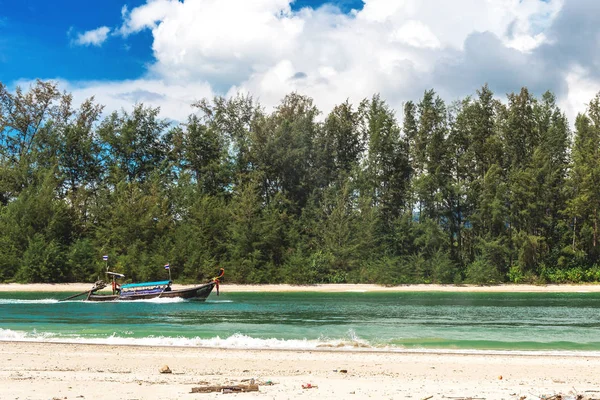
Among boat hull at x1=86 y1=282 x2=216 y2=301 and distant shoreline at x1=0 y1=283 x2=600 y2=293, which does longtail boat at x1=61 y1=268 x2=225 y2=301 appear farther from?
distant shoreline at x1=0 y1=283 x2=600 y2=293

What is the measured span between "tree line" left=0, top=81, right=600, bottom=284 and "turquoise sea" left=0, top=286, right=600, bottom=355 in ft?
73.8

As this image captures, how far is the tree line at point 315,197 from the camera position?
200ft

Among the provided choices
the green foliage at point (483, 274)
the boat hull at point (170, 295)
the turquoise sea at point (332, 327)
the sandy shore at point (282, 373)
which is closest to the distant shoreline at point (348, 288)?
the green foliage at point (483, 274)

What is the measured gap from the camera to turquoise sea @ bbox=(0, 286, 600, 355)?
21.2 meters

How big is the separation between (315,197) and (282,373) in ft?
180

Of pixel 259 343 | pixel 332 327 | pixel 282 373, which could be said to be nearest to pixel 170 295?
pixel 332 327

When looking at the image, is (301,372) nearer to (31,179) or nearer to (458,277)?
(458,277)

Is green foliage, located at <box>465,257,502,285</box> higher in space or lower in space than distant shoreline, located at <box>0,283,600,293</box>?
higher

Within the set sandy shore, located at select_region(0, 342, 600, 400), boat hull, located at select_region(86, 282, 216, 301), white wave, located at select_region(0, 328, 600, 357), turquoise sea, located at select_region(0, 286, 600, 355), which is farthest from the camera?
boat hull, located at select_region(86, 282, 216, 301)

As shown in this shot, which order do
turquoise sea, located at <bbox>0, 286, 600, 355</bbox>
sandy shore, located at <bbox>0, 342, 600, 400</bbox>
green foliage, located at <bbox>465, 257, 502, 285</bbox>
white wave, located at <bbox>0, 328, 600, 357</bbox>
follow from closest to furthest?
sandy shore, located at <bbox>0, 342, 600, 400</bbox> < white wave, located at <bbox>0, 328, 600, 357</bbox> < turquoise sea, located at <bbox>0, 286, 600, 355</bbox> < green foliage, located at <bbox>465, 257, 502, 285</bbox>

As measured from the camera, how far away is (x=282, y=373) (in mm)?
14836

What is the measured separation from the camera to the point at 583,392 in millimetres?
12047


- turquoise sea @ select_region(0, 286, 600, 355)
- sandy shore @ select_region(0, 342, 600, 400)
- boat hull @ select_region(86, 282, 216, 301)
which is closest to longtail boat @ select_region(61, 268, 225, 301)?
boat hull @ select_region(86, 282, 216, 301)

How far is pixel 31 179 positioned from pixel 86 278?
15.9 meters
